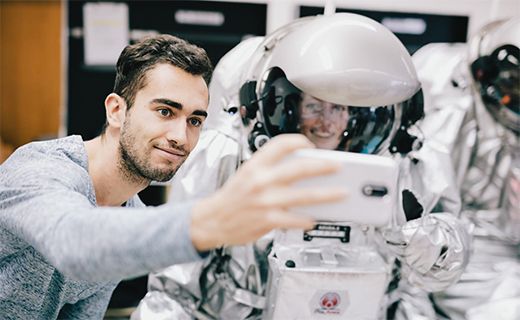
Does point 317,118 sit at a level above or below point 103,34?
below

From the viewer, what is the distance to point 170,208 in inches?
19.9

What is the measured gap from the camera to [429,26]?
127 centimetres

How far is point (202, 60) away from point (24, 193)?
0.32 metres

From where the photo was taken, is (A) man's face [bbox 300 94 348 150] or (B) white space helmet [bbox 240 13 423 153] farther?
(A) man's face [bbox 300 94 348 150]

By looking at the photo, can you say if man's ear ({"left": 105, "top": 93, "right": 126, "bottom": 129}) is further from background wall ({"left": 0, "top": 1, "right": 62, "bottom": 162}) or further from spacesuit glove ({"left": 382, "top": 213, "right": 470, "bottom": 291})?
spacesuit glove ({"left": 382, "top": 213, "right": 470, "bottom": 291})

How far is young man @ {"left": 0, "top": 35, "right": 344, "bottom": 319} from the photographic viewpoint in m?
0.48

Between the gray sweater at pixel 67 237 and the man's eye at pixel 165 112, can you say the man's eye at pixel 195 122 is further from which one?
the gray sweater at pixel 67 237

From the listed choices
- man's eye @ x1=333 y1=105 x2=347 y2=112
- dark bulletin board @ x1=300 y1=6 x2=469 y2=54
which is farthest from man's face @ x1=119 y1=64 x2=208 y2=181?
dark bulletin board @ x1=300 y1=6 x2=469 y2=54

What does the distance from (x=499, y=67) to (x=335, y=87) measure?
0.48 metres

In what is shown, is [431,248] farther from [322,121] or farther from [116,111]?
[116,111]

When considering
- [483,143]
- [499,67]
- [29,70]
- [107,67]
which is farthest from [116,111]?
[483,143]

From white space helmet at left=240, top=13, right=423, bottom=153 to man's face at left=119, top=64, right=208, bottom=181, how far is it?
0.55 ft

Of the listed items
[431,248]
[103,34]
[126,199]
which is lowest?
[431,248]

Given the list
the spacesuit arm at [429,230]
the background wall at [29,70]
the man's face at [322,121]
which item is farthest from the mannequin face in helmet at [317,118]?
the background wall at [29,70]
